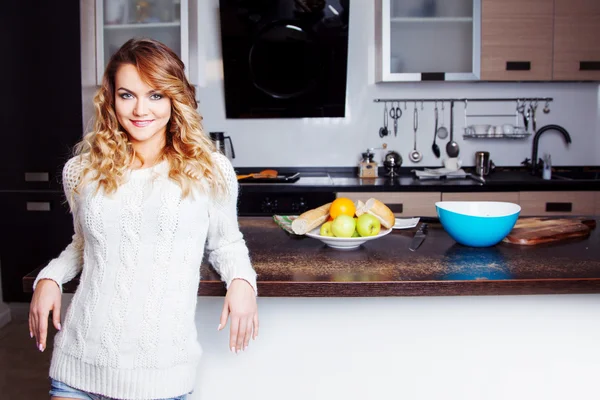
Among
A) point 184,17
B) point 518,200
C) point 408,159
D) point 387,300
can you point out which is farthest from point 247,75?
point 387,300

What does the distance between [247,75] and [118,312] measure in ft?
8.24

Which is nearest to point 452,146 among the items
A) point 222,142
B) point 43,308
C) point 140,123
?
point 222,142

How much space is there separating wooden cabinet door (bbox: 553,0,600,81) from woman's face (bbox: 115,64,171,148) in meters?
2.75

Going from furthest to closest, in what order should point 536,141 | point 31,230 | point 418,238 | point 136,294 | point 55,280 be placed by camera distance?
point 536,141, point 31,230, point 418,238, point 55,280, point 136,294

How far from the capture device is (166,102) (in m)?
1.21

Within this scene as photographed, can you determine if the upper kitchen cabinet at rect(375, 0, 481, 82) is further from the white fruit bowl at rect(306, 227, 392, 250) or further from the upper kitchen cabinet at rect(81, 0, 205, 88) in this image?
the white fruit bowl at rect(306, 227, 392, 250)

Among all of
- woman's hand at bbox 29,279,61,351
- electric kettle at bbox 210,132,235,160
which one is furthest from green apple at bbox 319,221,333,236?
electric kettle at bbox 210,132,235,160

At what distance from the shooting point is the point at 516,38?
10.7 feet

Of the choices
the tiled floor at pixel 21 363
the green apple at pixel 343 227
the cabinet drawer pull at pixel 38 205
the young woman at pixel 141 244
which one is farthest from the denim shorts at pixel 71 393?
the cabinet drawer pull at pixel 38 205

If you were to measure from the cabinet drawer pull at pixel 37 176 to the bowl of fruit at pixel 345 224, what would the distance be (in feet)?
6.98

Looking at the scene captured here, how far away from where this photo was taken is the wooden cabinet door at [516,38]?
3.24 m

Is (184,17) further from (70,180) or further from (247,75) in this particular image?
(70,180)

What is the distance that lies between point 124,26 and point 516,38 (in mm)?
2187

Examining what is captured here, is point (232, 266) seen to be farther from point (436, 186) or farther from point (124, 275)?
point (436, 186)
